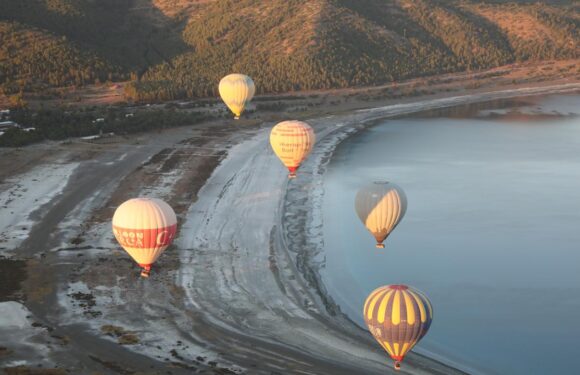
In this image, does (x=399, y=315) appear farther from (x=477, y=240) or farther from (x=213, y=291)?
(x=477, y=240)

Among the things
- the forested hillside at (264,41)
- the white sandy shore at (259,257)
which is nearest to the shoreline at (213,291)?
the white sandy shore at (259,257)

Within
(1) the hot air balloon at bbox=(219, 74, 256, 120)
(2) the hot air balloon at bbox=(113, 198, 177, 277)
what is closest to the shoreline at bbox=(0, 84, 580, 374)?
(2) the hot air balloon at bbox=(113, 198, 177, 277)

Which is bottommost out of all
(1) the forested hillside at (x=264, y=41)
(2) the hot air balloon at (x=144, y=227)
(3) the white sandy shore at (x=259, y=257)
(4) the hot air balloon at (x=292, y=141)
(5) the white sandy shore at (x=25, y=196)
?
(5) the white sandy shore at (x=25, y=196)

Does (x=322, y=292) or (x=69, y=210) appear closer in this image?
(x=322, y=292)

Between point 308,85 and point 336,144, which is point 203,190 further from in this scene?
point 308,85

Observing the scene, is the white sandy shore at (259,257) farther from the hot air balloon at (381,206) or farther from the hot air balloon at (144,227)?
the hot air balloon at (381,206)

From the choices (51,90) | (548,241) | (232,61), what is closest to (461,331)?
(548,241)

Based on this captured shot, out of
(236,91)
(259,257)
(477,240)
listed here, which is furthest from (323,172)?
(259,257)
